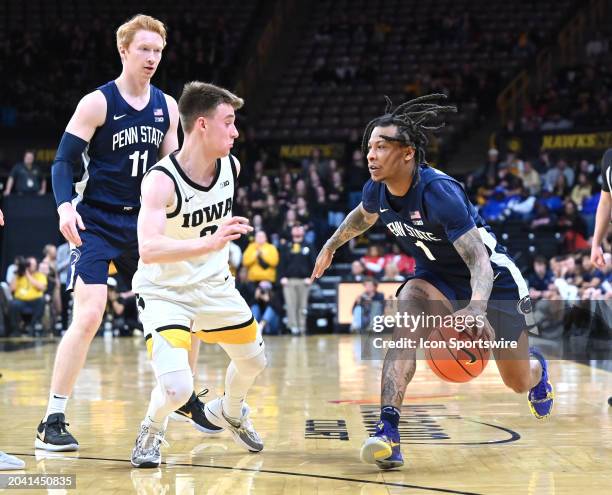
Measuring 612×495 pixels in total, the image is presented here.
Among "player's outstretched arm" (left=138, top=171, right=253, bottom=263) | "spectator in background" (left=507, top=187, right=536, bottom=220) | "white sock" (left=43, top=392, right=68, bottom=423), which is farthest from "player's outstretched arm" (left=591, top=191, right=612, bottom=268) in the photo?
"spectator in background" (left=507, top=187, right=536, bottom=220)

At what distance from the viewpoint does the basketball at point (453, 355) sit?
5355 millimetres

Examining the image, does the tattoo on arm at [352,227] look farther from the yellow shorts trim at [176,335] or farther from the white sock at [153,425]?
the white sock at [153,425]

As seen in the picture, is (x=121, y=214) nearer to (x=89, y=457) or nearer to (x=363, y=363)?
(x=89, y=457)

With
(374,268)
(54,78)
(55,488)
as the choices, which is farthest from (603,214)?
(54,78)

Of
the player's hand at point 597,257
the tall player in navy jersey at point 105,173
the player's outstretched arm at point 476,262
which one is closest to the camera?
the player's outstretched arm at point 476,262

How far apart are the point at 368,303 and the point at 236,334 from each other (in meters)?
10.3

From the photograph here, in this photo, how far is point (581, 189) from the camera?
55.8ft

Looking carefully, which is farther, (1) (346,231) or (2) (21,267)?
(2) (21,267)

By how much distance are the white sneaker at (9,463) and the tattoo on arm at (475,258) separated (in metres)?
2.25

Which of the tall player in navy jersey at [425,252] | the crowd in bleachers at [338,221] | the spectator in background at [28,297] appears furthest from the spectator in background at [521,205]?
the tall player in navy jersey at [425,252]

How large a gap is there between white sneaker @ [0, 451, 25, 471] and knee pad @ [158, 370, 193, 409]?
2.39 ft

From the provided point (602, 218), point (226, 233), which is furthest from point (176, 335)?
point (602, 218)

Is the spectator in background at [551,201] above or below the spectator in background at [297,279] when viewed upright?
above

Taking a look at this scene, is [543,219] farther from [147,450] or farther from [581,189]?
[147,450]
